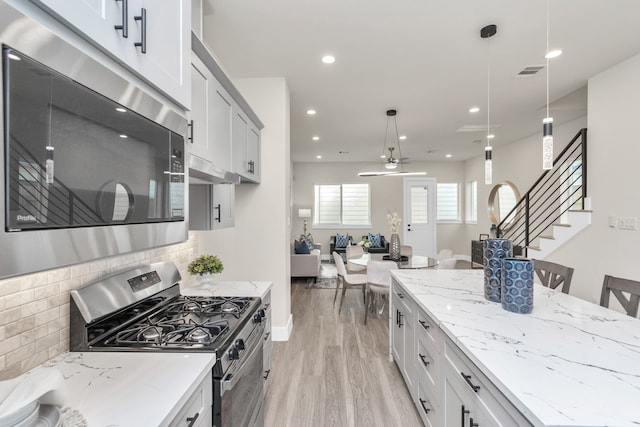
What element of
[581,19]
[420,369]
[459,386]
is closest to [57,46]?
[459,386]

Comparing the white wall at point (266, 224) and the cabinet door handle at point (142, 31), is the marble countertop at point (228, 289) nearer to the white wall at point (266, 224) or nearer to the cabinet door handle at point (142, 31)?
the white wall at point (266, 224)

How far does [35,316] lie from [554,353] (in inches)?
76.0

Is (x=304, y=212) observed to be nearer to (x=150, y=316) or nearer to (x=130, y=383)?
(x=150, y=316)

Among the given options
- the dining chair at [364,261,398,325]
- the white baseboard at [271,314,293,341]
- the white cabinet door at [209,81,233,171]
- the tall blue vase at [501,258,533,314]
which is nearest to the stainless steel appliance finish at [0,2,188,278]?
the white cabinet door at [209,81,233,171]

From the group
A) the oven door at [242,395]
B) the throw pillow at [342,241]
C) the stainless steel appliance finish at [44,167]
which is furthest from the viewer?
the throw pillow at [342,241]

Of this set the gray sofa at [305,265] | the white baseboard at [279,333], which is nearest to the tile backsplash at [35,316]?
the white baseboard at [279,333]

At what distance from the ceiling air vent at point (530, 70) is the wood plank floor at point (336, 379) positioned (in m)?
3.25

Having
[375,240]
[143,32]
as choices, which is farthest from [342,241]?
[143,32]

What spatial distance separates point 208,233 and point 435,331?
2528 mm

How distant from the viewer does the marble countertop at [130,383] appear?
2.69 ft

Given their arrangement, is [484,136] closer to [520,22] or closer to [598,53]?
[598,53]

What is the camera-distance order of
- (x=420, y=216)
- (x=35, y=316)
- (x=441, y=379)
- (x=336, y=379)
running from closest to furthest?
(x=35, y=316), (x=441, y=379), (x=336, y=379), (x=420, y=216)

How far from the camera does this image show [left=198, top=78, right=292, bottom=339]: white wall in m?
3.30

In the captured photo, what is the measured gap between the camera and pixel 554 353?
1150 mm
